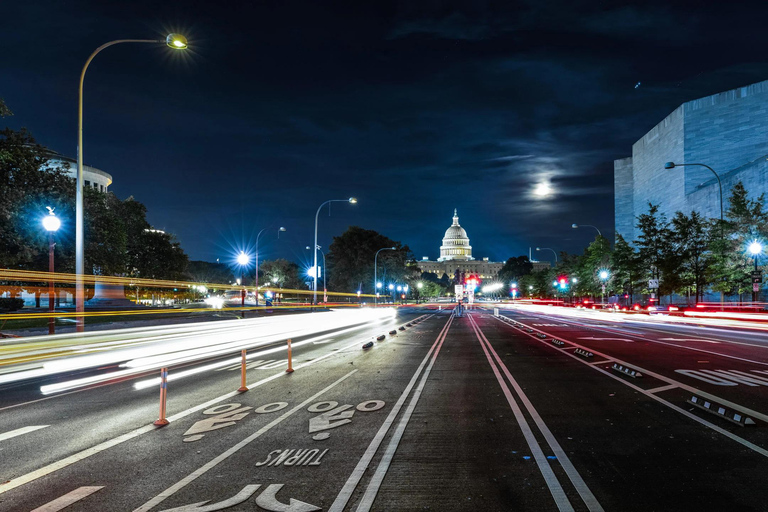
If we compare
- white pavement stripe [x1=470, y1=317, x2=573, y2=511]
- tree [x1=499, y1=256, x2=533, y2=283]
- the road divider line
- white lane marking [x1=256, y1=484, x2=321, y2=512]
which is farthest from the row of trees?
tree [x1=499, y1=256, x2=533, y2=283]

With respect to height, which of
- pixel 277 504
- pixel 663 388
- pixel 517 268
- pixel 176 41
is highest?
pixel 176 41

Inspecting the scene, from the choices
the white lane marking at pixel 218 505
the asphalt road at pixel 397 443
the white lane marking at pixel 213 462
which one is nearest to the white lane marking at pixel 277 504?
the asphalt road at pixel 397 443

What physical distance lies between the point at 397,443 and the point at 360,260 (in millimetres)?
89381

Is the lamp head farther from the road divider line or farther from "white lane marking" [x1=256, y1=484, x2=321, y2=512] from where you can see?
"white lane marking" [x1=256, y1=484, x2=321, y2=512]

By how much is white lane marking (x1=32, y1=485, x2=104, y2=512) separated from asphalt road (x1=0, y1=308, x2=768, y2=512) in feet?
0.08

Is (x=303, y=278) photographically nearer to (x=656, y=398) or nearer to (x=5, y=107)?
(x=5, y=107)

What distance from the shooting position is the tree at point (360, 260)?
9662 centimetres

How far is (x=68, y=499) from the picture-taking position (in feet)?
17.2

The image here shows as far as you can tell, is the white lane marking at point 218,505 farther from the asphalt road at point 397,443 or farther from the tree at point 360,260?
the tree at point 360,260

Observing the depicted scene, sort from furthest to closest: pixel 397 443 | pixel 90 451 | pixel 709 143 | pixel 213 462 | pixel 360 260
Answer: pixel 360 260, pixel 709 143, pixel 397 443, pixel 90 451, pixel 213 462

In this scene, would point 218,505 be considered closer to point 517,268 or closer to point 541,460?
point 541,460

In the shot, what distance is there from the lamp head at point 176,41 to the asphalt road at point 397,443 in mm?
10631

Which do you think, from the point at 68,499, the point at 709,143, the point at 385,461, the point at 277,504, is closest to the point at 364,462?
the point at 385,461

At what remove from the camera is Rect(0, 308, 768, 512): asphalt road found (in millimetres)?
5195
